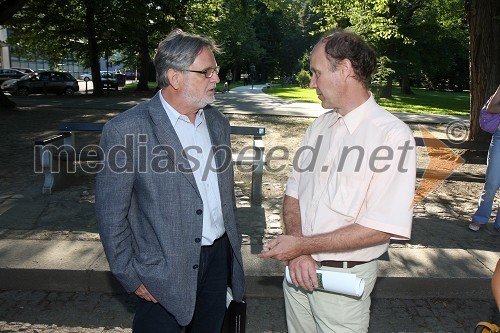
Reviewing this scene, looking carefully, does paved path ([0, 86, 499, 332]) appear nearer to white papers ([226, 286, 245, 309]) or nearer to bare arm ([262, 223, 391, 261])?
white papers ([226, 286, 245, 309])

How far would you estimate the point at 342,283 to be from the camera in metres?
2.04

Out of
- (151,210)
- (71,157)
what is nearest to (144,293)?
(151,210)

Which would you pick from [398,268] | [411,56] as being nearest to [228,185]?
[398,268]

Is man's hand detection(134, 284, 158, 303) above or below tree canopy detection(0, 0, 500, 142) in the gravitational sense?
below

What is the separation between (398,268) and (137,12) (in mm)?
24338

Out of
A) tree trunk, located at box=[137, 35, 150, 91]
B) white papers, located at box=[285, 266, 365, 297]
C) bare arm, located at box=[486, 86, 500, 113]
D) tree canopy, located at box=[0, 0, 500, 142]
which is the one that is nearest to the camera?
white papers, located at box=[285, 266, 365, 297]

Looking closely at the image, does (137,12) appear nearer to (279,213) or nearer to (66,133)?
(66,133)

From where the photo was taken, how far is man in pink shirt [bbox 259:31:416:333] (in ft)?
6.89

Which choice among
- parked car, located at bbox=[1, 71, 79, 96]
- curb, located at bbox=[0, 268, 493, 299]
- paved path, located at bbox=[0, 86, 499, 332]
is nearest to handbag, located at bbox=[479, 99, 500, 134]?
paved path, located at bbox=[0, 86, 499, 332]

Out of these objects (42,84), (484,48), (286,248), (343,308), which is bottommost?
(343,308)

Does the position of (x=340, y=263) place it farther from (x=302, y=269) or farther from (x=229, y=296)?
(x=229, y=296)

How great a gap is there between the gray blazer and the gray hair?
232 mm

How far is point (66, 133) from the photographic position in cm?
723

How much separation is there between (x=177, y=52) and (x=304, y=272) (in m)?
1.22
